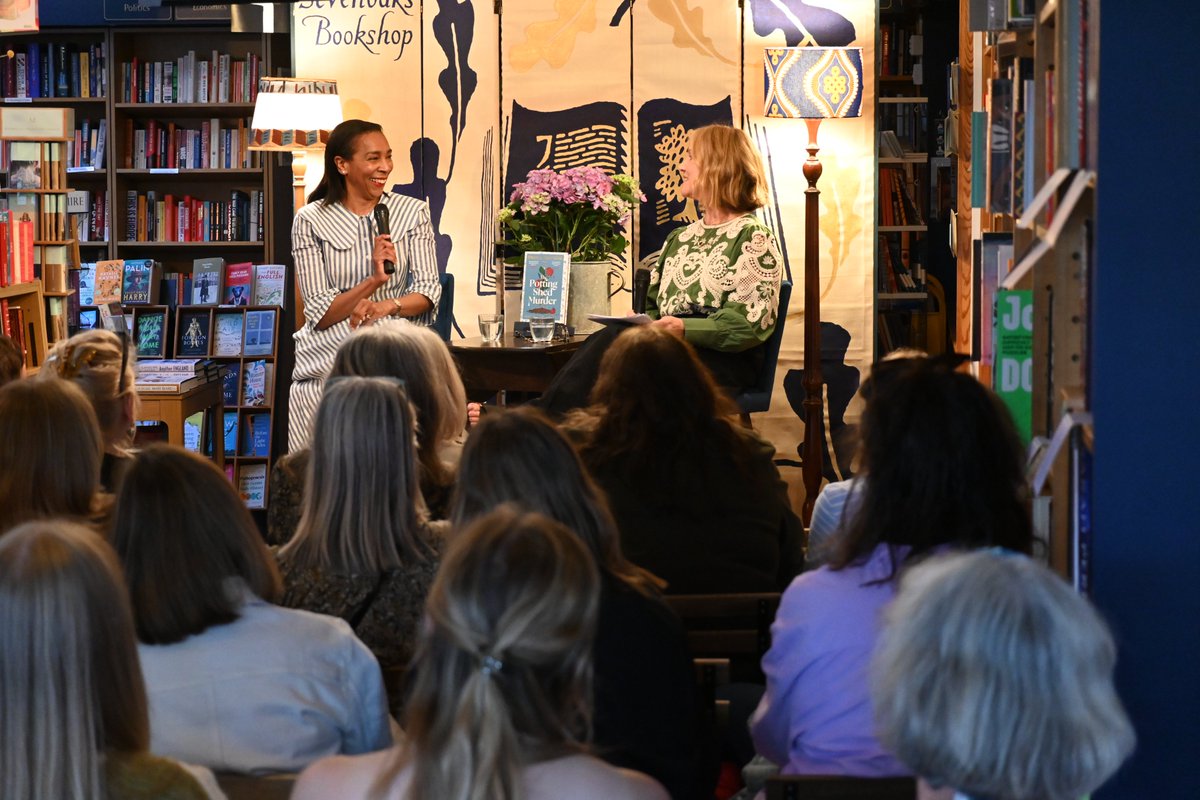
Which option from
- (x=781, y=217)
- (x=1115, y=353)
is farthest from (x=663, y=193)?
(x=1115, y=353)

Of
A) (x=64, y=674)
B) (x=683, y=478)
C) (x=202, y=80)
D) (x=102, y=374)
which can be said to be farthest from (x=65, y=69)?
(x=64, y=674)

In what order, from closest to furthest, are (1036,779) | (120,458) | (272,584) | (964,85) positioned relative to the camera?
(1036,779)
(272,584)
(120,458)
(964,85)

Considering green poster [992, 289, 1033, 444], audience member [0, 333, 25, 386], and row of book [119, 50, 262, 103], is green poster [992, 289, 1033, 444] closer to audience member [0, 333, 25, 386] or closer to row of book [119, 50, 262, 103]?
audience member [0, 333, 25, 386]

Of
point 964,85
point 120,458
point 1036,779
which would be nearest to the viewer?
point 1036,779

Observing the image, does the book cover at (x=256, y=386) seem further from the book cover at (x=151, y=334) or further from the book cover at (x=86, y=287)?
the book cover at (x=86, y=287)

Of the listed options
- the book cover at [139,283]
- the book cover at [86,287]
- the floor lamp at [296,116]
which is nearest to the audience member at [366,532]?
the floor lamp at [296,116]

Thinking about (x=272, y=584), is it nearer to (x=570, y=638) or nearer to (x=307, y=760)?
(x=307, y=760)

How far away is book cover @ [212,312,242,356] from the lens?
7.45m

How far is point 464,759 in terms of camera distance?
4.67 feet

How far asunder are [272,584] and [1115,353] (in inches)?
49.7

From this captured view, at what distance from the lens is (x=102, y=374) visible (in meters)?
3.55

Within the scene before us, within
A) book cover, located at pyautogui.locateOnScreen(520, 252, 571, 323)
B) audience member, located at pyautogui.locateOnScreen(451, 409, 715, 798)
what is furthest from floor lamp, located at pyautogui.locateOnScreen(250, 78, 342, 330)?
audience member, located at pyautogui.locateOnScreen(451, 409, 715, 798)

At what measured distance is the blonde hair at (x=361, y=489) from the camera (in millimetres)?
2555

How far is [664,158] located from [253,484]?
2.63 meters
